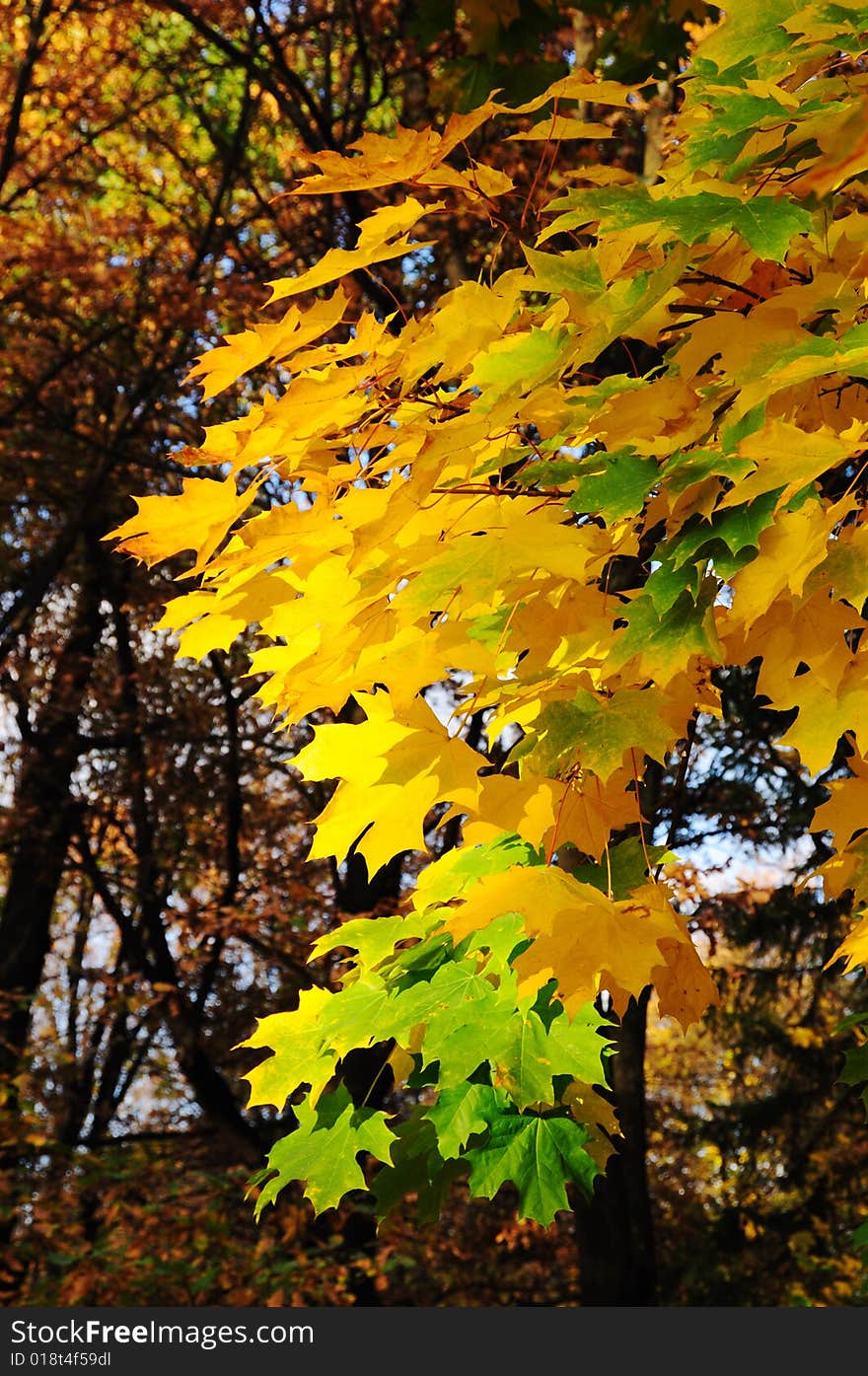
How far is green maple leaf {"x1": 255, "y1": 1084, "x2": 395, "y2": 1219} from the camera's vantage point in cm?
214

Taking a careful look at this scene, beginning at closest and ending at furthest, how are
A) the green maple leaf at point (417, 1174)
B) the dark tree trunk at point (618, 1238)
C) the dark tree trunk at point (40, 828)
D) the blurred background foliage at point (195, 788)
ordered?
the green maple leaf at point (417, 1174)
the dark tree trunk at point (618, 1238)
the blurred background foliage at point (195, 788)
the dark tree trunk at point (40, 828)

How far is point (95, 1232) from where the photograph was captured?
7.62 meters

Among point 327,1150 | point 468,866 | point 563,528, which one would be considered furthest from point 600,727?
point 327,1150

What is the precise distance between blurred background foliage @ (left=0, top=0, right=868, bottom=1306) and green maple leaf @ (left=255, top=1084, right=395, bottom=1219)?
411cm

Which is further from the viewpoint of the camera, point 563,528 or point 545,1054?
point 545,1054

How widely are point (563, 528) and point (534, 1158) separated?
3.82ft

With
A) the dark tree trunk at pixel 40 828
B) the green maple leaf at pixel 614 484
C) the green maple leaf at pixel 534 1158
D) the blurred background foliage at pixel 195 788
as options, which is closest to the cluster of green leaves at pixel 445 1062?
the green maple leaf at pixel 534 1158

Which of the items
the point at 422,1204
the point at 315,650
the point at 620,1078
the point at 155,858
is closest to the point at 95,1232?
the point at 155,858

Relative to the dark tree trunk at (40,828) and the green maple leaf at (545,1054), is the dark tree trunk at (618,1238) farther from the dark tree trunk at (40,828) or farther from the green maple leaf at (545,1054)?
the dark tree trunk at (40,828)

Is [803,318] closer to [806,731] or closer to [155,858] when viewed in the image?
[806,731]

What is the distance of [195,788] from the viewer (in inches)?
331

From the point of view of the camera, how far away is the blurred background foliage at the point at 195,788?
6.80m

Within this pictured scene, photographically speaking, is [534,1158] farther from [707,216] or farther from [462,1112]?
[707,216]

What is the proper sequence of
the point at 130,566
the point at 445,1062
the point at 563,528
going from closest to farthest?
1. the point at 563,528
2. the point at 445,1062
3. the point at 130,566
